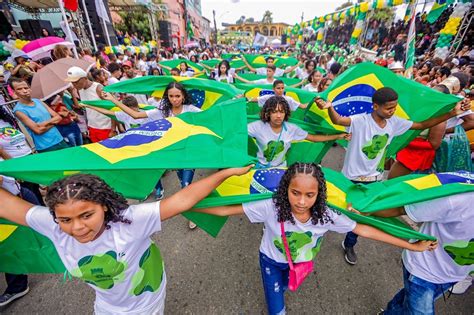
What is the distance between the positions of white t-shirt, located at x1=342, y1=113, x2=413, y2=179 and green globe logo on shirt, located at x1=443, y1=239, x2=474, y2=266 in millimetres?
1288

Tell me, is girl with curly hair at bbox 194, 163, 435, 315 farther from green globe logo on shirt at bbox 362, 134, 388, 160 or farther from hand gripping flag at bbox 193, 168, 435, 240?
green globe logo on shirt at bbox 362, 134, 388, 160

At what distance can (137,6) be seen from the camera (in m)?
22.2

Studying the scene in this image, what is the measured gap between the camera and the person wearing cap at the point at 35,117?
125 inches

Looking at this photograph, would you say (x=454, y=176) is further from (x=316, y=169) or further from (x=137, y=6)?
(x=137, y=6)

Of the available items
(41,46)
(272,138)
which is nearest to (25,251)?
(272,138)

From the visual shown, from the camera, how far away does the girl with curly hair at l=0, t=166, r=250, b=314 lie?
1.16 m

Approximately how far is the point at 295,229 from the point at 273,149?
1.35m

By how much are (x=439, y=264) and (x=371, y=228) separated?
1.67 feet

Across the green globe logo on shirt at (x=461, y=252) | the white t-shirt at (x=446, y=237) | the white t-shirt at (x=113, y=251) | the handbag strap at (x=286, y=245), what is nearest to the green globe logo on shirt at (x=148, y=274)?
the white t-shirt at (x=113, y=251)

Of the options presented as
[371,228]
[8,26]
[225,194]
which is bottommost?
[371,228]

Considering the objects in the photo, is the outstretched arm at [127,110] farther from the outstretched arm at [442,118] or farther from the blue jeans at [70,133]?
the outstretched arm at [442,118]

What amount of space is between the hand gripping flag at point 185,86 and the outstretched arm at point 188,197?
2678mm

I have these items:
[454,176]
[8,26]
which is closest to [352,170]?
[454,176]

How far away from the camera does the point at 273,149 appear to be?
2877mm
